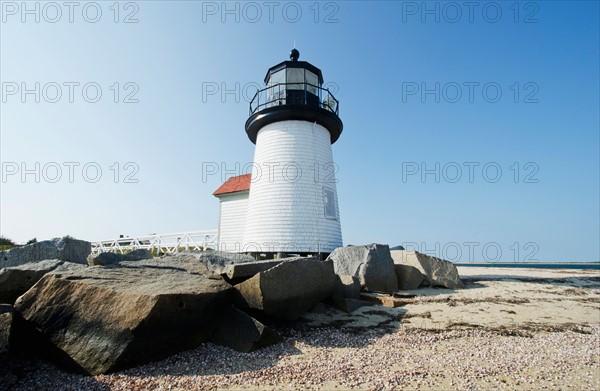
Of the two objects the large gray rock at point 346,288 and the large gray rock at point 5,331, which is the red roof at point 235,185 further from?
the large gray rock at point 5,331

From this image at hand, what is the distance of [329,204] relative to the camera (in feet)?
50.9

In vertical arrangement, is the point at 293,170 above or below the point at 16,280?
above

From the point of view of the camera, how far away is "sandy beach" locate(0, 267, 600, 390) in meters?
3.93

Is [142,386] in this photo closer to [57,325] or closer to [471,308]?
[57,325]

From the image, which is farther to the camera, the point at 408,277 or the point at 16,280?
the point at 408,277

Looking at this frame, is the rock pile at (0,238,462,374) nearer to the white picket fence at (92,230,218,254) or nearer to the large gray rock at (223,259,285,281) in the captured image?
the large gray rock at (223,259,285,281)

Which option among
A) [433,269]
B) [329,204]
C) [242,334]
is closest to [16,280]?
[242,334]

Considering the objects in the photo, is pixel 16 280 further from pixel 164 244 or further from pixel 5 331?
pixel 164 244

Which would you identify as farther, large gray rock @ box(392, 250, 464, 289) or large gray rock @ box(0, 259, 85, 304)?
large gray rock @ box(392, 250, 464, 289)

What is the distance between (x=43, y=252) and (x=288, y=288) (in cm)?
728

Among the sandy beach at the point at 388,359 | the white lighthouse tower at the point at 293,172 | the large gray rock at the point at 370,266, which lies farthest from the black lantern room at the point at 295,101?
the sandy beach at the point at 388,359

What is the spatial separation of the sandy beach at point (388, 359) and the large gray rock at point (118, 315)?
0.23 meters

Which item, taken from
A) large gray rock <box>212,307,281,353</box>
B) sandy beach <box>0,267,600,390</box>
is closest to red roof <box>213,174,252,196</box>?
sandy beach <box>0,267,600,390</box>

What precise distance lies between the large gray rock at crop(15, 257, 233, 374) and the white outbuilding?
8928 mm
